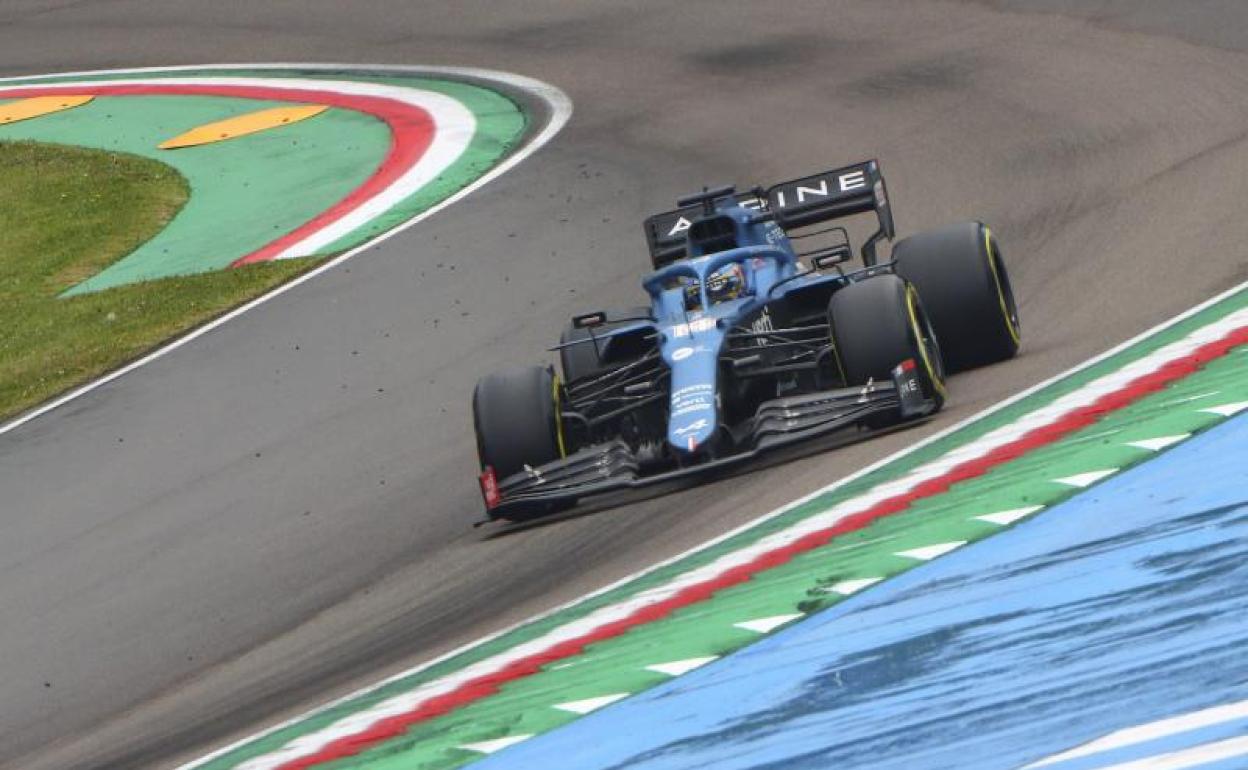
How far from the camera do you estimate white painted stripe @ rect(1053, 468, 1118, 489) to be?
7973 mm

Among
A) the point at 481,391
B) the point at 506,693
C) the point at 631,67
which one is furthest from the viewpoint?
the point at 631,67

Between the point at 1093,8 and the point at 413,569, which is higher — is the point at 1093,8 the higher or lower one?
the higher one

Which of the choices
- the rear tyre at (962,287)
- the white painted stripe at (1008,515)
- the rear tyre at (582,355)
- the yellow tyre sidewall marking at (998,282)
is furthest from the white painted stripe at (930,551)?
the rear tyre at (582,355)

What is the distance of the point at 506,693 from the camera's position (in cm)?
739

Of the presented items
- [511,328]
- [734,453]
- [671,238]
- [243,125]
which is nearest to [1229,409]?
[734,453]

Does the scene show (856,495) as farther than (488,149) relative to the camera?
No

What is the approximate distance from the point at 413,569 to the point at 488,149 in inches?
396

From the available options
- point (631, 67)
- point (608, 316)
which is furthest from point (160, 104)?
point (608, 316)

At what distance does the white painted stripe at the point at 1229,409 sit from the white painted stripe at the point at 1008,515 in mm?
1028

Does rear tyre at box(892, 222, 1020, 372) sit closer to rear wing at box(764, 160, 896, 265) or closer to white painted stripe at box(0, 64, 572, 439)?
rear wing at box(764, 160, 896, 265)

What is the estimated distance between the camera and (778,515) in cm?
925

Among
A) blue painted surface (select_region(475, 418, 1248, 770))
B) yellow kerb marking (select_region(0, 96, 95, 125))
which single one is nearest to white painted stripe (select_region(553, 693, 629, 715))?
blue painted surface (select_region(475, 418, 1248, 770))

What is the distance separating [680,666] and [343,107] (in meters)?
16.1

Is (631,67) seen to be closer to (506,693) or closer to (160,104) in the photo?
(160,104)
